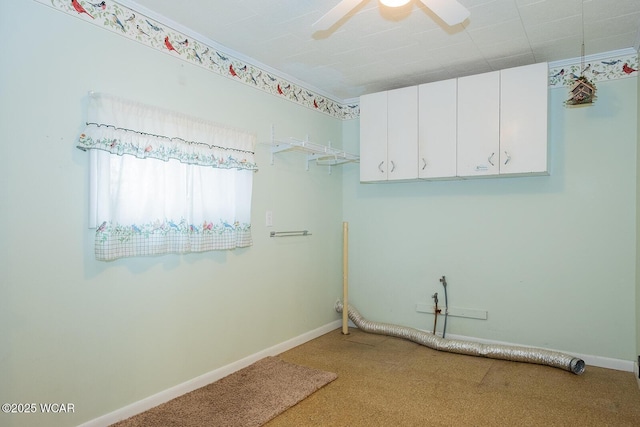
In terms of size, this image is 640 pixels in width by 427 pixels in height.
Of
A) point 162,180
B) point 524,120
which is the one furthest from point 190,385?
point 524,120

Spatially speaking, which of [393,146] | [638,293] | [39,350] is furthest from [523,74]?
[39,350]

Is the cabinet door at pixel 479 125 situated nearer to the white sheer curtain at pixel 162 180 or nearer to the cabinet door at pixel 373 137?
the cabinet door at pixel 373 137

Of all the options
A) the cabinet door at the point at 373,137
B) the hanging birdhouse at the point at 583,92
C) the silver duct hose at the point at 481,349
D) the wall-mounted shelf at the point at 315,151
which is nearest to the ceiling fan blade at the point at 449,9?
the hanging birdhouse at the point at 583,92

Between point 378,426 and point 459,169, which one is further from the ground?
point 459,169

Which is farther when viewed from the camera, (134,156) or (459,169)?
(459,169)

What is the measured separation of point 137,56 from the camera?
2.35 metres

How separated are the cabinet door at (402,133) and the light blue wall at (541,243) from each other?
392mm

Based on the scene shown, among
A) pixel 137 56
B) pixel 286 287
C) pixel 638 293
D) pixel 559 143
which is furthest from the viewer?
pixel 286 287

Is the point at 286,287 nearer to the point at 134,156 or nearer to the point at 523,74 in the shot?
the point at 134,156

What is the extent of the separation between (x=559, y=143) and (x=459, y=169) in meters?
0.81

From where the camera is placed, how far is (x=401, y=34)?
8.73ft

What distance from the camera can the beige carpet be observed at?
7.34ft

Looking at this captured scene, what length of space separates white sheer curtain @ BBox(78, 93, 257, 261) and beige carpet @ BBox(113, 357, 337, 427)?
0.94 meters

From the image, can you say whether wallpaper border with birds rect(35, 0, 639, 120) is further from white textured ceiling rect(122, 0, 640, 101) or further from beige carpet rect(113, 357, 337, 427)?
beige carpet rect(113, 357, 337, 427)
